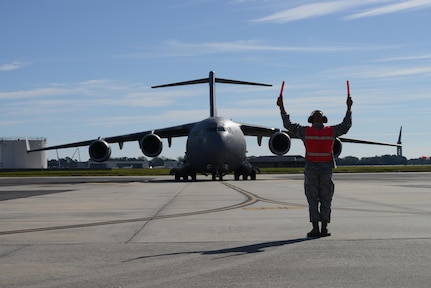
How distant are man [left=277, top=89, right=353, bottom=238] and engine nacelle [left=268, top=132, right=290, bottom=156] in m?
29.6

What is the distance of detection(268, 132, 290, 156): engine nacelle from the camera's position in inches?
1543

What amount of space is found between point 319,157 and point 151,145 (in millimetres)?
30119

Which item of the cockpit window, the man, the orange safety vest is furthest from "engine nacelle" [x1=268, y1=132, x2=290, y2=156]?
the orange safety vest

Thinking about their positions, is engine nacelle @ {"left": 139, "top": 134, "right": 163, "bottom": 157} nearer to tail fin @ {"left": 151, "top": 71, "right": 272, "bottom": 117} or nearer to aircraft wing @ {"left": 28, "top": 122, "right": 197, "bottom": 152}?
aircraft wing @ {"left": 28, "top": 122, "right": 197, "bottom": 152}

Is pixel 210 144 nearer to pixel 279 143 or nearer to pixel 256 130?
pixel 279 143

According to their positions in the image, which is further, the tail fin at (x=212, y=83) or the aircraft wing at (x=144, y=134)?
the tail fin at (x=212, y=83)

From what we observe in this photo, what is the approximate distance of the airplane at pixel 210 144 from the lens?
35.7 metres

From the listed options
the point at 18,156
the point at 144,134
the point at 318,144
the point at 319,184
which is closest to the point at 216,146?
the point at 144,134

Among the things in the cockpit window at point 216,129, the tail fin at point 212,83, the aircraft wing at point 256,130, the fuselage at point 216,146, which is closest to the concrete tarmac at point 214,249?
the fuselage at point 216,146

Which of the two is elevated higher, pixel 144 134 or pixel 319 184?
pixel 144 134

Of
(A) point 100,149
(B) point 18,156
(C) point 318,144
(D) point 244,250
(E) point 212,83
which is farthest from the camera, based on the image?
(B) point 18,156

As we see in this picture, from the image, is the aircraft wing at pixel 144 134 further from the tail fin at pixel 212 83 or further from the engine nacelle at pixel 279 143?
the engine nacelle at pixel 279 143

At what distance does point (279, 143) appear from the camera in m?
39.5

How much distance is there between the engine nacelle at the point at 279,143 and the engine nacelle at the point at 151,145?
6.83 m
